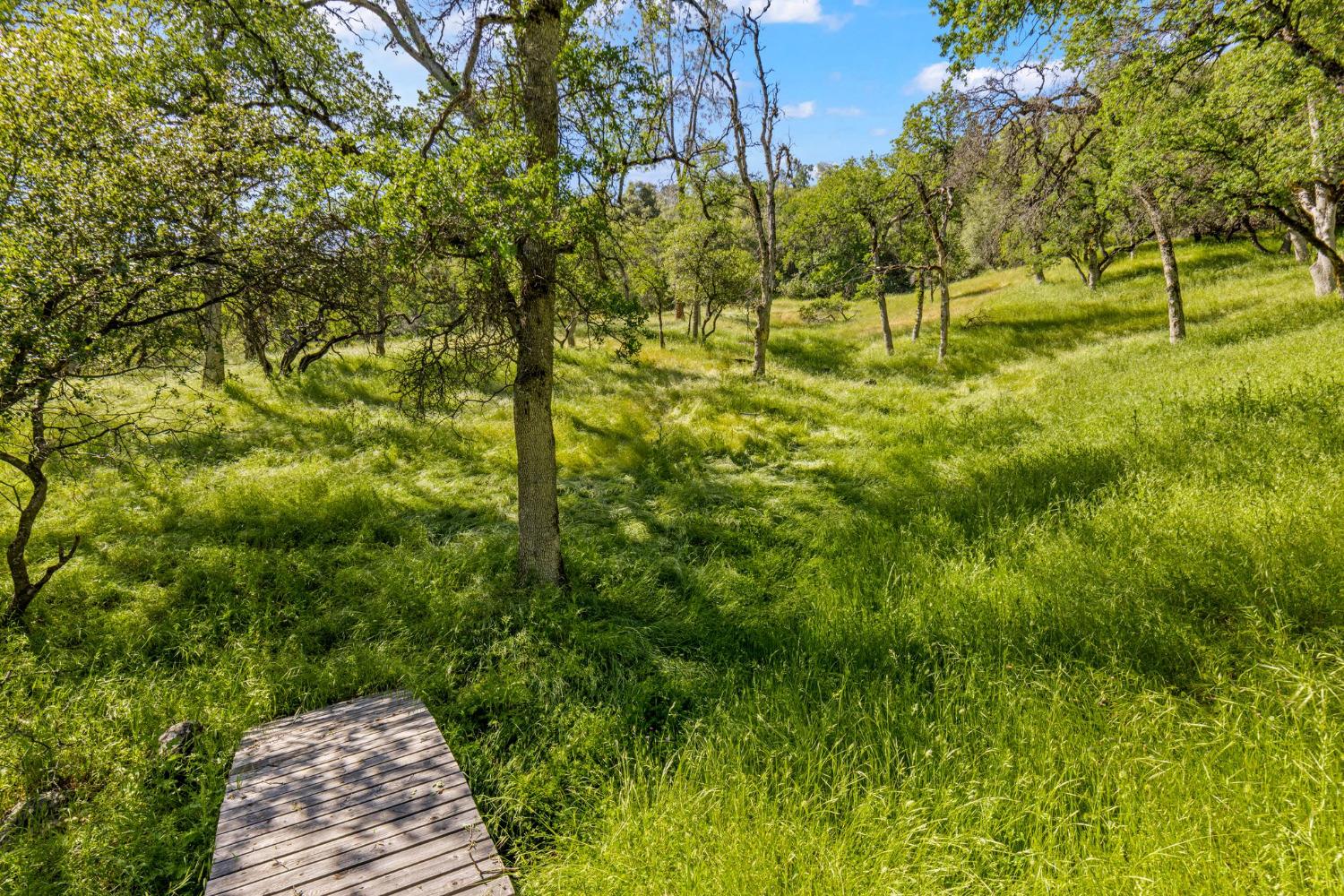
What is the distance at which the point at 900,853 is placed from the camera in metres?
2.72

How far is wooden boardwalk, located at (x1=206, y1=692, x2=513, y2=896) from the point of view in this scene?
9.59ft

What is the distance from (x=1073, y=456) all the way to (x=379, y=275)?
→ 9755 millimetres

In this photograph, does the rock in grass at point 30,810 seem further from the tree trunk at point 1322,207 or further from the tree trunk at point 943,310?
the tree trunk at point 943,310

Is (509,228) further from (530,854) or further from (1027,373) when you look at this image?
(1027,373)

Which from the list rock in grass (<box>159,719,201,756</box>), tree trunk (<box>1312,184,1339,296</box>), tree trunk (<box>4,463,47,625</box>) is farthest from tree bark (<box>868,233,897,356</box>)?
tree trunk (<box>4,463,47,625</box>)

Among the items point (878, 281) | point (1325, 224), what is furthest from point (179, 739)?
point (1325, 224)

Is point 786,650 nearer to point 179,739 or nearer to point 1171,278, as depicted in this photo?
point 179,739

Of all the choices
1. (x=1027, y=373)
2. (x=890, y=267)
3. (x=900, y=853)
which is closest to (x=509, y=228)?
(x=900, y=853)

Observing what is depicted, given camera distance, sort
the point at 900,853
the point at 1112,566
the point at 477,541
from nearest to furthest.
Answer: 1. the point at 900,853
2. the point at 1112,566
3. the point at 477,541

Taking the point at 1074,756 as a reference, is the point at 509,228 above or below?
above

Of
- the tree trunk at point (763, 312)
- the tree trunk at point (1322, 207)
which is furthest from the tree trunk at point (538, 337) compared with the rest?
the tree trunk at point (763, 312)

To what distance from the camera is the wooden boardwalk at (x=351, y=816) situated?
2922 mm

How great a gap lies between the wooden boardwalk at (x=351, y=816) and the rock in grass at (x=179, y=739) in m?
0.41

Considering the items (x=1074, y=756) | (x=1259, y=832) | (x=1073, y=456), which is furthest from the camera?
(x=1073, y=456)
